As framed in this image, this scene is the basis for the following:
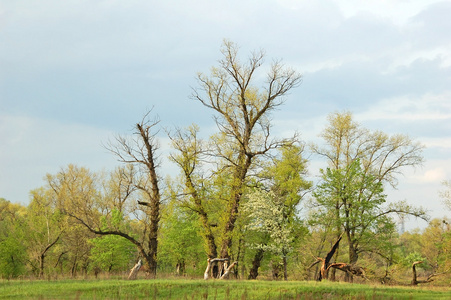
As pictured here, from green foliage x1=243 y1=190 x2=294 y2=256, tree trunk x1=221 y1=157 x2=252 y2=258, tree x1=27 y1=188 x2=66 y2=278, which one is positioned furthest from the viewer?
tree x1=27 y1=188 x2=66 y2=278

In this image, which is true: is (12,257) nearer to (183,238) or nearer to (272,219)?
(183,238)

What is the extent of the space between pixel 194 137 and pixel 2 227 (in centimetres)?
3323

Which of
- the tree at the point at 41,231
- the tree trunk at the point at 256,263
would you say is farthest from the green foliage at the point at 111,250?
the tree trunk at the point at 256,263

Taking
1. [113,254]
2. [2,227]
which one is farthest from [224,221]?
[2,227]

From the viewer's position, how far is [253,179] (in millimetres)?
36375

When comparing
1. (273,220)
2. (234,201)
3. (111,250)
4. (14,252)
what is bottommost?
(14,252)

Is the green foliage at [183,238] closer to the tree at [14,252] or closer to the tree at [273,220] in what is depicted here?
the tree at [273,220]

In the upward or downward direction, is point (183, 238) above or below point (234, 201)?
below

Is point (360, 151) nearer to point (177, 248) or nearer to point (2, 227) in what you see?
point (177, 248)

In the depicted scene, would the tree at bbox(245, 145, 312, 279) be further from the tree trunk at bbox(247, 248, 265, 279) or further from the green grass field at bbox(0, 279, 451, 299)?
the green grass field at bbox(0, 279, 451, 299)

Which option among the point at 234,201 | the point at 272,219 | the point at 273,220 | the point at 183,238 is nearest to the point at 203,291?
the point at 234,201

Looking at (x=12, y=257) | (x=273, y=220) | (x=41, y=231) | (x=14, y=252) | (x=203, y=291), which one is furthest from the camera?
(x=12, y=257)

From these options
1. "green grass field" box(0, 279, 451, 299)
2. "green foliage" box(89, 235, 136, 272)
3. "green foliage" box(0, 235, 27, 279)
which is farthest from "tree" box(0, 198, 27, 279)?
"green grass field" box(0, 279, 451, 299)

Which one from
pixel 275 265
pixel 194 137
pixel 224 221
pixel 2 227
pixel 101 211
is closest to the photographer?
pixel 224 221
